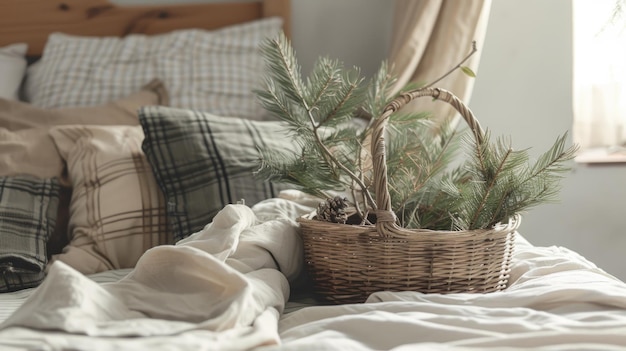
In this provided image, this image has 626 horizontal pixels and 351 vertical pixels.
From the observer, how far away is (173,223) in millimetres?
1693

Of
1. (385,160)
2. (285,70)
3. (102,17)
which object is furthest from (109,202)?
(102,17)

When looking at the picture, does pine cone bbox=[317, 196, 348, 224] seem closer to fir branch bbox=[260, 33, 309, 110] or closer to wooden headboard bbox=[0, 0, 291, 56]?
fir branch bbox=[260, 33, 309, 110]

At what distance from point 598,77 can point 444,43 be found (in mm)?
593

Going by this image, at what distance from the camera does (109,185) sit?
173cm

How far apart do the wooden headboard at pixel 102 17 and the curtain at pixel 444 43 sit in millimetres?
426

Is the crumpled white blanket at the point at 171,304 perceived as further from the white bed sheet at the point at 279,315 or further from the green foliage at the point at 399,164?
the green foliage at the point at 399,164

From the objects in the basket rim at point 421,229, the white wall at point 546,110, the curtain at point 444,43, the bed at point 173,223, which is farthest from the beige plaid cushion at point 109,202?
the white wall at point 546,110

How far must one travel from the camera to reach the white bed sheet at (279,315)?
37.9 inches

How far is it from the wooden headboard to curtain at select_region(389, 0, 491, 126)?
43 centimetres

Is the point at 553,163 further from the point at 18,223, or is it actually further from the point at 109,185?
the point at 18,223

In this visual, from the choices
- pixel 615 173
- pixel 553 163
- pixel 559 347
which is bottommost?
pixel 615 173

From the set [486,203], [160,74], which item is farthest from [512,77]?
[486,203]

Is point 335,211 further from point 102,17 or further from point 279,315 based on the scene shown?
point 102,17

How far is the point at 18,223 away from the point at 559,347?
1121mm
